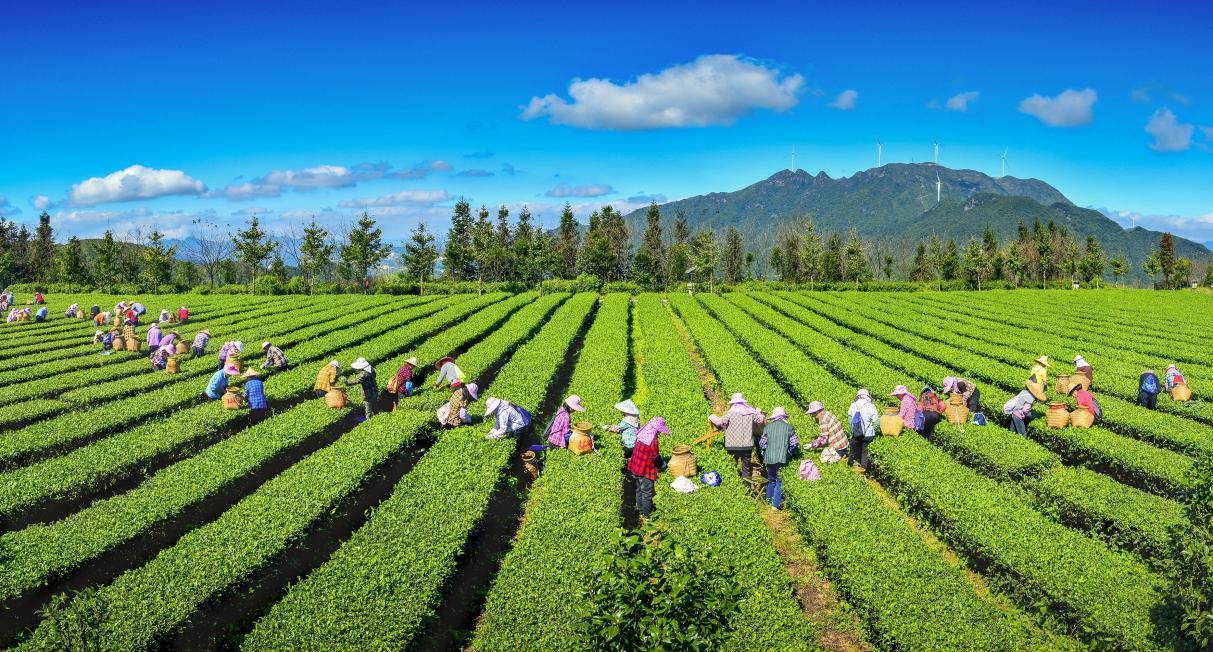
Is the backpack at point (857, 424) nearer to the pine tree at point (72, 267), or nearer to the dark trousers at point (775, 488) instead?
the dark trousers at point (775, 488)

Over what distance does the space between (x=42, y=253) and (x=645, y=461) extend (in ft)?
325

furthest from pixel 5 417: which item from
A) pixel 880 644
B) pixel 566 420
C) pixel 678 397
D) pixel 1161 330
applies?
pixel 1161 330

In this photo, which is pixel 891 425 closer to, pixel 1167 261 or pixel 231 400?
pixel 231 400

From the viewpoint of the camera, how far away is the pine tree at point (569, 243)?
3438 inches

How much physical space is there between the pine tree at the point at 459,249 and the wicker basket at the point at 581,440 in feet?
186

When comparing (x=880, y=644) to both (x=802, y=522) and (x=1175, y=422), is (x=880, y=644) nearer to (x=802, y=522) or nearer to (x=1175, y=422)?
(x=802, y=522)

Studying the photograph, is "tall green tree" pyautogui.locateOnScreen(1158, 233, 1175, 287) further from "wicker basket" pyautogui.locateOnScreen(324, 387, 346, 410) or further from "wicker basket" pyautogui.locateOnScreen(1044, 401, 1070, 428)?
"wicker basket" pyautogui.locateOnScreen(324, 387, 346, 410)

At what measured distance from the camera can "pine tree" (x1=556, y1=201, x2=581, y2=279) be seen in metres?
87.3

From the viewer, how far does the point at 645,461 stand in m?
12.0

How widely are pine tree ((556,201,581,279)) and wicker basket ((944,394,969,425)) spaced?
228 ft

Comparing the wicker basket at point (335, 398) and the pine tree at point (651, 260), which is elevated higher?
the pine tree at point (651, 260)

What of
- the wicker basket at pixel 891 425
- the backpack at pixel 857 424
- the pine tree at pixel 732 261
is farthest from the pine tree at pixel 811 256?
the backpack at pixel 857 424

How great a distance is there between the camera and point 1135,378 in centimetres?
2269

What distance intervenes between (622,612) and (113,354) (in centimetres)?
2982
